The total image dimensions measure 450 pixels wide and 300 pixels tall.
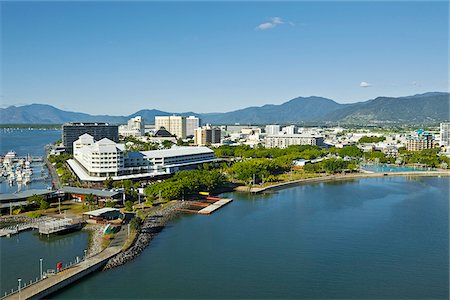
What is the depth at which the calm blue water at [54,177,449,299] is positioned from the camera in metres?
7.78

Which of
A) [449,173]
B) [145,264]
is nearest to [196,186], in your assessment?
[145,264]

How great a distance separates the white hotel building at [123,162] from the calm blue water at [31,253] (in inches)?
Answer: 261

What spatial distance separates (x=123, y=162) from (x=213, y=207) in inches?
246

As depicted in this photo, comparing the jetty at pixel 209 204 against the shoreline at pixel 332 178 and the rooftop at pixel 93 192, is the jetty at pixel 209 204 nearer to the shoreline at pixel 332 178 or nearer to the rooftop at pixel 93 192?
the rooftop at pixel 93 192

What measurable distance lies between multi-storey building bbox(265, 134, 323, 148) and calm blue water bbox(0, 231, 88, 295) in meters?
29.1

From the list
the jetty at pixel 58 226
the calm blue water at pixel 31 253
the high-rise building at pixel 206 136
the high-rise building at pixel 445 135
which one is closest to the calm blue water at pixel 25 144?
the high-rise building at pixel 206 136

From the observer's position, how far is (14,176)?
2095 centimetres

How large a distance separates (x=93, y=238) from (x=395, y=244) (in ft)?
25.0

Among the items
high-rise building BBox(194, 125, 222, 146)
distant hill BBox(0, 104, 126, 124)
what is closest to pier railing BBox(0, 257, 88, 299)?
high-rise building BBox(194, 125, 222, 146)

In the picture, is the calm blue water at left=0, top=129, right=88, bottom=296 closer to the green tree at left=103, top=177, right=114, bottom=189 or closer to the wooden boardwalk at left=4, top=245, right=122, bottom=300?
the wooden boardwalk at left=4, top=245, right=122, bottom=300

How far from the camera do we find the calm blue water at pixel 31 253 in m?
8.18

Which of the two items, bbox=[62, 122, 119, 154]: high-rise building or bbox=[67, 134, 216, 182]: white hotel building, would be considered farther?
bbox=[62, 122, 119, 154]: high-rise building

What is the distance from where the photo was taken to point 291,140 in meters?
38.8

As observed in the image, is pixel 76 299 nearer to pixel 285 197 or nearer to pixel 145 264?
pixel 145 264
